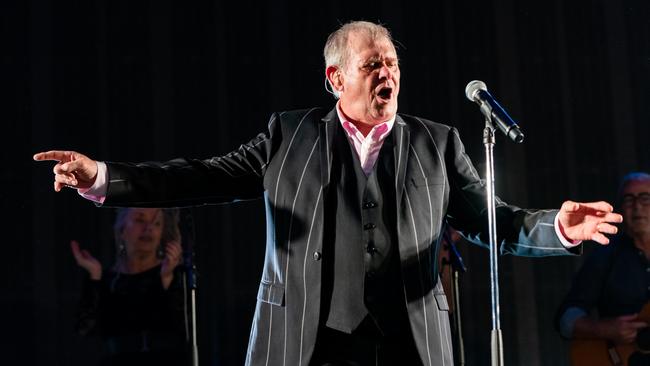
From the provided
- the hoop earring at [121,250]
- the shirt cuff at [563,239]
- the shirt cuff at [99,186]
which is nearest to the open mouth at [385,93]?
the shirt cuff at [563,239]

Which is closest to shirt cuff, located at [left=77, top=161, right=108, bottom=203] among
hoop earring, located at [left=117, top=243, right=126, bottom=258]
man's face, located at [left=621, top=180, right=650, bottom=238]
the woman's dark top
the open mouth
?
the open mouth

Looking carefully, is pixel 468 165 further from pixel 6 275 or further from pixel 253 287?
pixel 6 275

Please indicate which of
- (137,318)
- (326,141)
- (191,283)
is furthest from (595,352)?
(326,141)

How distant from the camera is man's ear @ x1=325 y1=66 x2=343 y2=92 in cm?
247

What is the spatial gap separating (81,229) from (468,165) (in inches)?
149

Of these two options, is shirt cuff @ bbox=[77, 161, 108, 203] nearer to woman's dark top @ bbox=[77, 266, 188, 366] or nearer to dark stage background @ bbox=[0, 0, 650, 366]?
woman's dark top @ bbox=[77, 266, 188, 366]

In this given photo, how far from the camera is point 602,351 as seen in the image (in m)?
4.77

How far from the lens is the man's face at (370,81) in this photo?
231 centimetres

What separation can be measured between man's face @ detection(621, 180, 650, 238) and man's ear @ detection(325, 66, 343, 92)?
3033 mm

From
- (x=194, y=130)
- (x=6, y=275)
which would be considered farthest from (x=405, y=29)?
(x=6, y=275)

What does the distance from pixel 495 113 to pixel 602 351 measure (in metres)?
3.11

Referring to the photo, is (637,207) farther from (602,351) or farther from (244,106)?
(244,106)

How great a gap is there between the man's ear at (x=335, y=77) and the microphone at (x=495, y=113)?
0.40m

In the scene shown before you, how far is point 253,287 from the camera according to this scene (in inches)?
217
